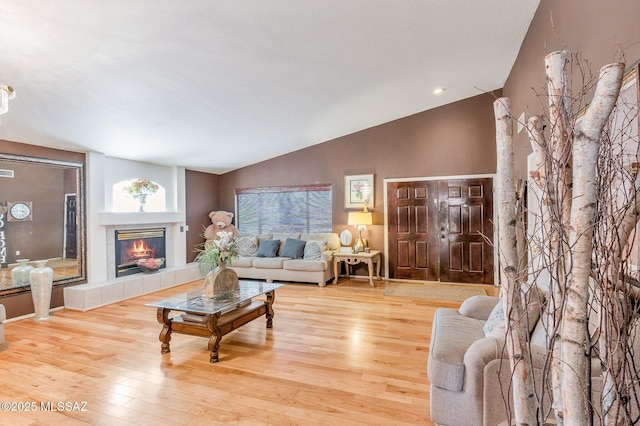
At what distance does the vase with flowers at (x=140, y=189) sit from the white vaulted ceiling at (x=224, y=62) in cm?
58

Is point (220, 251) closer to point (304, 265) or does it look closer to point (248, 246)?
point (304, 265)

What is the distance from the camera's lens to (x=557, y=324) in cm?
88

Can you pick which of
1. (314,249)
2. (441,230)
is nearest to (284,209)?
(314,249)

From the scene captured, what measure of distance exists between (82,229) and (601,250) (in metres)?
5.83

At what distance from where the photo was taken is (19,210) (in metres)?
A: 4.16

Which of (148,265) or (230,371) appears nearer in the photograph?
(230,371)

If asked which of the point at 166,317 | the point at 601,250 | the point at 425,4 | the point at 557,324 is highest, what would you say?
the point at 425,4

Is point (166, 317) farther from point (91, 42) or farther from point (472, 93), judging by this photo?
point (472, 93)

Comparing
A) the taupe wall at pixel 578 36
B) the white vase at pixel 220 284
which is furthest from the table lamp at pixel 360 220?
the white vase at pixel 220 284

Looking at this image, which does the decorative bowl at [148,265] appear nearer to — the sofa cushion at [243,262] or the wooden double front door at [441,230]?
the sofa cushion at [243,262]

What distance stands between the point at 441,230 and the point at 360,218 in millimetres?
1471

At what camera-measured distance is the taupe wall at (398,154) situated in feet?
18.3

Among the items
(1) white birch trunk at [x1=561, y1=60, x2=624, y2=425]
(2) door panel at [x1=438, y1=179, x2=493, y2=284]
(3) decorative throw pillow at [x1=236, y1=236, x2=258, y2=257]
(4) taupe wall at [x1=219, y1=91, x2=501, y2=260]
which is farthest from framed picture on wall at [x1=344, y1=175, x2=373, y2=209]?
(1) white birch trunk at [x1=561, y1=60, x2=624, y2=425]

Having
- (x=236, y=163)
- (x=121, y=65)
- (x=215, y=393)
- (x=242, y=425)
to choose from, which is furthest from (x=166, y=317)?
(x=236, y=163)
